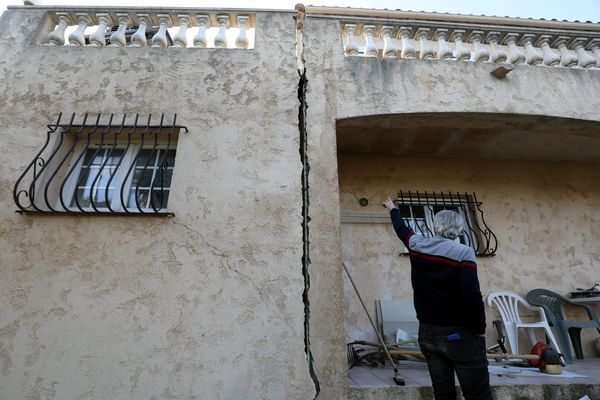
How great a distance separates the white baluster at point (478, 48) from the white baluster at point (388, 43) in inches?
39.0

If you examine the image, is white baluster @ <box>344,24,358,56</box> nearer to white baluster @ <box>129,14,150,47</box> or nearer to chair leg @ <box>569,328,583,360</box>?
white baluster @ <box>129,14,150,47</box>

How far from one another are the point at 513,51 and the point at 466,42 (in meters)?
0.55

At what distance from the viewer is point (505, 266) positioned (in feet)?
15.1

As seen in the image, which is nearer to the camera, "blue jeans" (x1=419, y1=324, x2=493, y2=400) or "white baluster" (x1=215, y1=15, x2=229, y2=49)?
"blue jeans" (x1=419, y1=324, x2=493, y2=400)

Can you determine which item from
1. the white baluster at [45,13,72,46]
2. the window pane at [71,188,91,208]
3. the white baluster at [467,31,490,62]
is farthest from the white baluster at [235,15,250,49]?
the white baluster at [467,31,490,62]

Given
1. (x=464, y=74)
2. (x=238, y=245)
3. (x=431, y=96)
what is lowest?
(x=238, y=245)

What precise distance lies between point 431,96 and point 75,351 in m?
3.99

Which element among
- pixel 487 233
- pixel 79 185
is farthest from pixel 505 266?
pixel 79 185

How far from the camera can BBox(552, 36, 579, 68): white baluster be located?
418 cm

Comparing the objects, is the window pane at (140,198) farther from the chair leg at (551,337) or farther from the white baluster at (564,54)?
the white baluster at (564,54)

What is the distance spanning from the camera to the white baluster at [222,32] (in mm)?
3838

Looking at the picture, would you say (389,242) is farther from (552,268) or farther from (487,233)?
(552,268)

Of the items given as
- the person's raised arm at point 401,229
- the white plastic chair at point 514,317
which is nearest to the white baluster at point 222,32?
the person's raised arm at point 401,229

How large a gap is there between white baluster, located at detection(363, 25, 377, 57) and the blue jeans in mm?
3003
